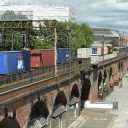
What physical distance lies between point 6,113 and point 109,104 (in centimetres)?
4176

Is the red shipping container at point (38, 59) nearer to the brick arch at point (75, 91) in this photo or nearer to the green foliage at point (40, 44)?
the brick arch at point (75, 91)

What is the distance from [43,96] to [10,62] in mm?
6195

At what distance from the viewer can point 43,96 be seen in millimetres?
39812

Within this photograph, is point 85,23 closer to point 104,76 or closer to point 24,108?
point 104,76

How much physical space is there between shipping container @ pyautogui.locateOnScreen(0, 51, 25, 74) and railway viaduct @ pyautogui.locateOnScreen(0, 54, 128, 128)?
4.67 ft

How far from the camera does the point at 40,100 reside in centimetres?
3906

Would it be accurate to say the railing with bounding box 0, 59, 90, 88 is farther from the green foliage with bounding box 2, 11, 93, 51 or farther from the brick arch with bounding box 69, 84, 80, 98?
the green foliage with bounding box 2, 11, 93, 51

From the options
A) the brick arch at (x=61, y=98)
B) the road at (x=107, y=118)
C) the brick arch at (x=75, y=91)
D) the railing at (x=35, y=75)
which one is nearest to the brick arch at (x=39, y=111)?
Answer: the railing at (x=35, y=75)

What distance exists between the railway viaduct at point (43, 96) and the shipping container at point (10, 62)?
142 centimetres

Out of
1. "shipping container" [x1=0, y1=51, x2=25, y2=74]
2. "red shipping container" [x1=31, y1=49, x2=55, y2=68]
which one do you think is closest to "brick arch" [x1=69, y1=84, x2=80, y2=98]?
"red shipping container" [x1=31, y1=49, x2=55, y2=68]

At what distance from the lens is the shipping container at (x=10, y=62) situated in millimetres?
34594

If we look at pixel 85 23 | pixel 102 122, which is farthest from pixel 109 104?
pixel 85 23

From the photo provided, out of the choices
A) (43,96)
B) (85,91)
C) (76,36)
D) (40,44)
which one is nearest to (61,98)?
(43,96)

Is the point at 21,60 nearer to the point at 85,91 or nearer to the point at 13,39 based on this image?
the point at 85,91
